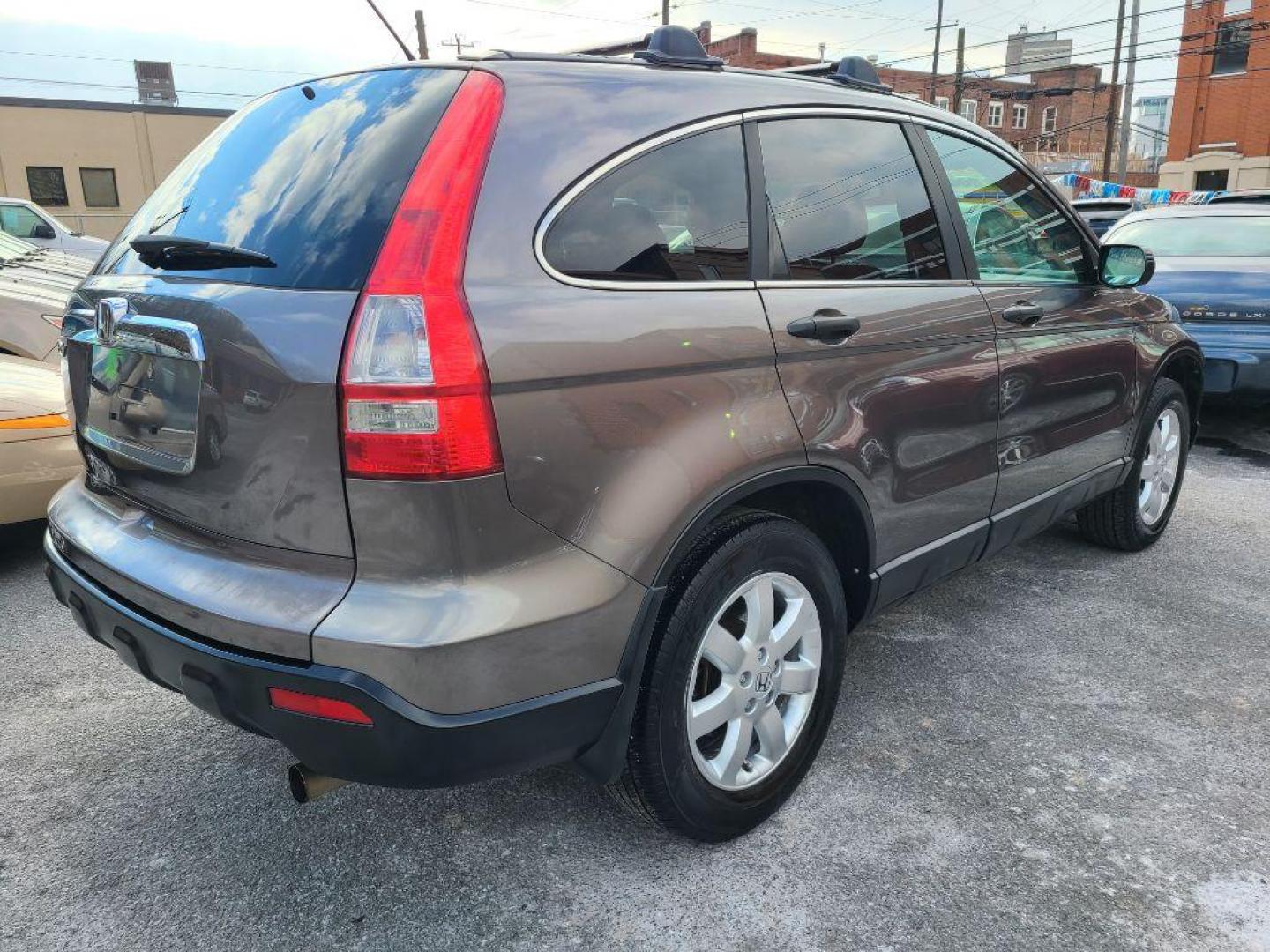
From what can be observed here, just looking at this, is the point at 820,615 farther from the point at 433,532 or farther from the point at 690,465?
the point at 433,532

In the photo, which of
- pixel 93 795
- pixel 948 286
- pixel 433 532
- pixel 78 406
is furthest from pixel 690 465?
pixel 93 795

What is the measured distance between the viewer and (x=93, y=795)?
8.25ft

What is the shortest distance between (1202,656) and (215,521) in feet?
10.6

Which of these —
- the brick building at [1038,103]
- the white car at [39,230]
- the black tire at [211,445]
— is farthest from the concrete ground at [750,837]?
the brick building at [1038,103]

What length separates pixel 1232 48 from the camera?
103 feet

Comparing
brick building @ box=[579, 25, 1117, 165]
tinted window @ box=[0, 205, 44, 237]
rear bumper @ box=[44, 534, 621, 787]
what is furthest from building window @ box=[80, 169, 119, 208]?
brick building @ box=[579, 25, 1117, 165]

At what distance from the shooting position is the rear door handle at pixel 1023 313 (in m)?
3.01

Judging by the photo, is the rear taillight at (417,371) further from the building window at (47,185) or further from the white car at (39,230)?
the building window at (47,185)

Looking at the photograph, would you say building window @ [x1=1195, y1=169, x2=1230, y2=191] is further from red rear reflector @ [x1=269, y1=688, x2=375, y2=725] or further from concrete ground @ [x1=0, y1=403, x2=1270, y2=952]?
→ red rear reflector @ [x1=269, y1=688, x2=375, y2=725]

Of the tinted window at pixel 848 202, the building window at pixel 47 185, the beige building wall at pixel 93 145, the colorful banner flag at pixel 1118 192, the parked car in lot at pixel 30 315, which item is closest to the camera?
the tinted window at pixel 848 202

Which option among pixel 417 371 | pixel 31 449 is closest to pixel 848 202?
pixel 417 371

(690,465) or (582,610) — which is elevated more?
(690,465)

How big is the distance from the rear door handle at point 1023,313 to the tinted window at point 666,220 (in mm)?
1196

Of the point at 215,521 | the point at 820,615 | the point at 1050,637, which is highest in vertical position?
the point at 215,521
